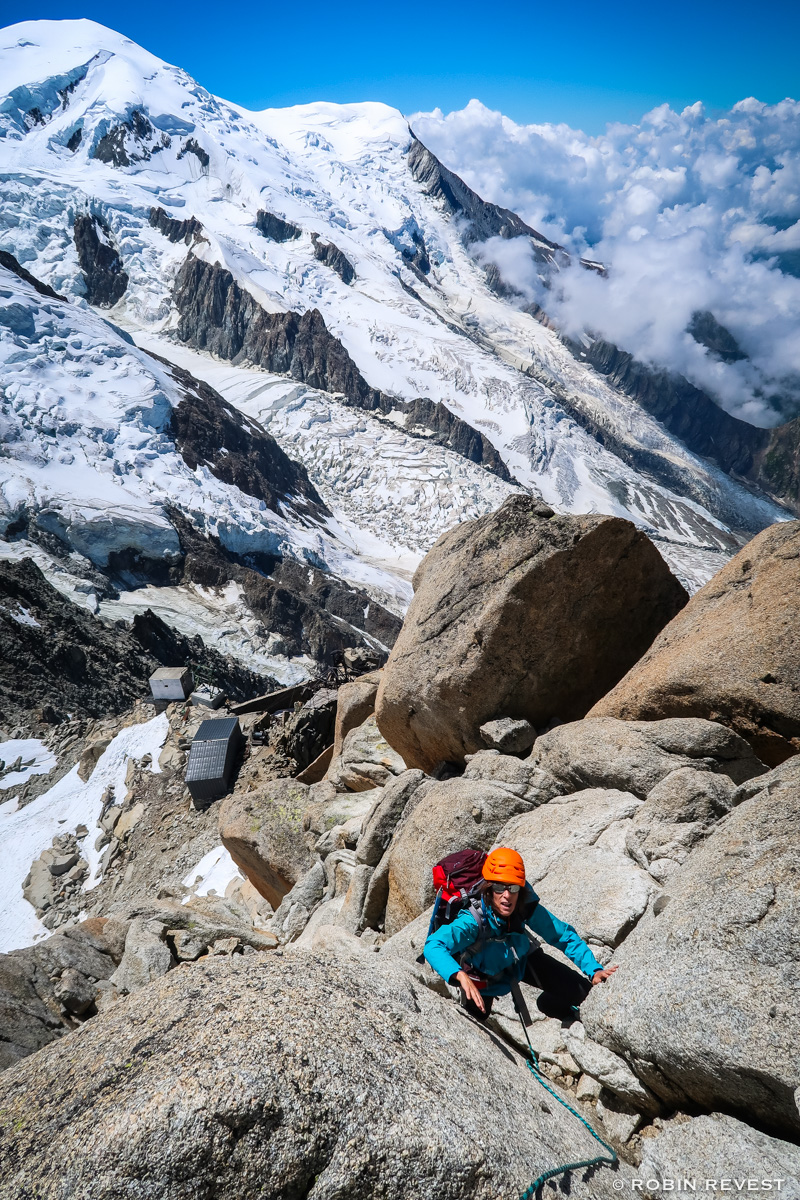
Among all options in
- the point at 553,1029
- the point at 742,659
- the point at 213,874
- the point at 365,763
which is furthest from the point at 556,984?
the point at 213,874

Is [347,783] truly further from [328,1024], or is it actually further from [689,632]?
[328,1024]

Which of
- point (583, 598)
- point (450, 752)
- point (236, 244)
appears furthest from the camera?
point (236, 244)

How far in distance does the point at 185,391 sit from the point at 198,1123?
134192 mm

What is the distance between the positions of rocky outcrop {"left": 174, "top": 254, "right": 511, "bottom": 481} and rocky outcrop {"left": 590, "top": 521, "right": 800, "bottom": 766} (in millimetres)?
169949

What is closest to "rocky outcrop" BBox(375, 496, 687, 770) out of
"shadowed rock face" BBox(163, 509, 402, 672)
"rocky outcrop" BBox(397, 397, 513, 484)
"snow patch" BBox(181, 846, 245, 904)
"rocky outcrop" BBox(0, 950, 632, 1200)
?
"rocky outcrop" BBox(0, 950, 632, 1200)

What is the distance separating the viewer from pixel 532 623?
9523 millimetres

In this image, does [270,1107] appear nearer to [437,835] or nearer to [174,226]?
[437,835]

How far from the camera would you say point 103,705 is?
162 feet

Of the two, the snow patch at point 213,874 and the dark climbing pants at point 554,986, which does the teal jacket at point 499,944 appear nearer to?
the dark climbing pants at point 554,986

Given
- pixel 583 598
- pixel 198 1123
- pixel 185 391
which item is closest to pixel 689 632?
pixel 583 598

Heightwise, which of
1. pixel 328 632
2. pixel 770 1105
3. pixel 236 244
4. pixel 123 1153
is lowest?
pixel 328 632

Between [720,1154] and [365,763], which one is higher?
[720,1154]

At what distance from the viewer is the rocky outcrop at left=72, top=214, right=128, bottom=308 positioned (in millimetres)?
170625

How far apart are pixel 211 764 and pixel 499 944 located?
61.4 feet
